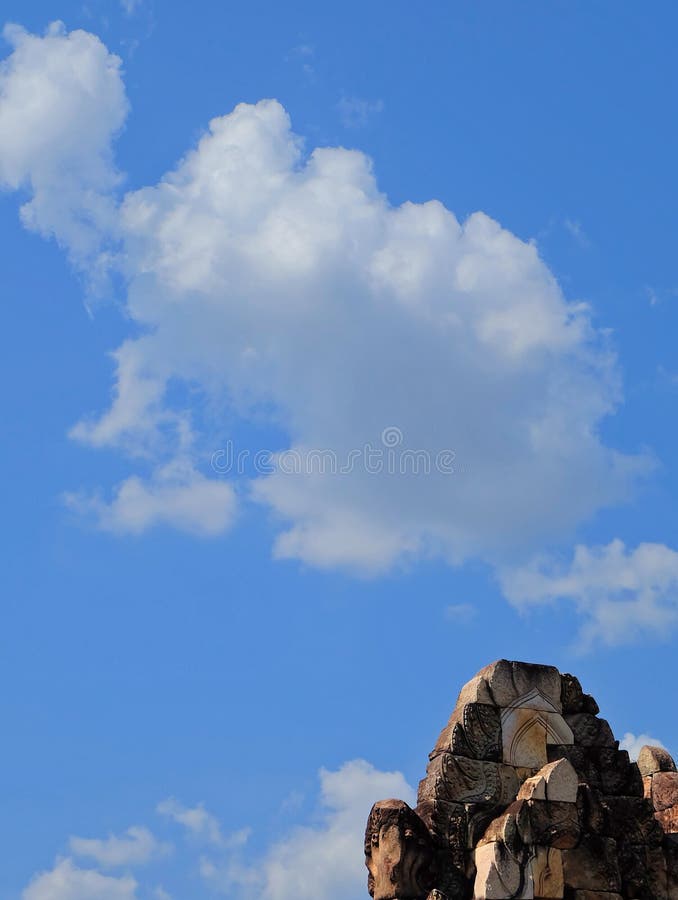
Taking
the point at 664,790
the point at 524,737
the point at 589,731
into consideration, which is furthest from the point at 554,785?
the point at 664,790

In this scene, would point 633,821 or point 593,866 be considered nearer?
point 593,866

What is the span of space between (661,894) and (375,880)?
9.46 ft

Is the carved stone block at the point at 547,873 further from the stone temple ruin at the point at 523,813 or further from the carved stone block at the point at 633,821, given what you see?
the carved stone block at the point at 633,821

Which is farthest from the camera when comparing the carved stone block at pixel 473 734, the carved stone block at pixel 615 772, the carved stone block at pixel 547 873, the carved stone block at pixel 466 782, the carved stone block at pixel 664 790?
the carved stone block at pixel 664 790

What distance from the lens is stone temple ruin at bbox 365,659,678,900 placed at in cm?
1266

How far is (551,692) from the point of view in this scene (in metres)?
13.9

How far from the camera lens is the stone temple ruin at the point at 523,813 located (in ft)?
41.5

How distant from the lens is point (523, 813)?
41.7ft

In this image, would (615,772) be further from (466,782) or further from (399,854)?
(399,854)

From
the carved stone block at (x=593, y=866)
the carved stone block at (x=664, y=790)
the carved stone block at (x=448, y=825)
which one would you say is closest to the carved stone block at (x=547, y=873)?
the carved stone block at (x=593, y=866)

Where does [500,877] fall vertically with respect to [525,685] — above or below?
below

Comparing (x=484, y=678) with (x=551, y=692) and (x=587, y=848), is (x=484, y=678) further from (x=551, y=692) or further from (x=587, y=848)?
(x=587, y=848)

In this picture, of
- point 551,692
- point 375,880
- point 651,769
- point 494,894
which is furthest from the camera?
point 651,769

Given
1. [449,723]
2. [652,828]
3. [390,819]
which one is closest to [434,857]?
[390,819]
